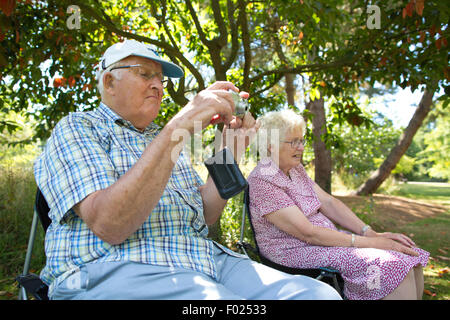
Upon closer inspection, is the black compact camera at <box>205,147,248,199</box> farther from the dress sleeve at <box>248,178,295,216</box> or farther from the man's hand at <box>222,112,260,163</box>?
the dress sleeve at <box>248,178,295,216</box>

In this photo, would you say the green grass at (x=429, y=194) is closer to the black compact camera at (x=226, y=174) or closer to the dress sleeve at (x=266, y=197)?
the dress sleeve at (x=266, y=197)

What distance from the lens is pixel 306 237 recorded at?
7.35 ft

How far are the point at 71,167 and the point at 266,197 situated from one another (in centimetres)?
130

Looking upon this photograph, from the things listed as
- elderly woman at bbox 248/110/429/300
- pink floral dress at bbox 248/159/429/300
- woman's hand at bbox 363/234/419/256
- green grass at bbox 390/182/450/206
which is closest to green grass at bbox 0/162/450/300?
woman's hand at bbox 363/234/419/256

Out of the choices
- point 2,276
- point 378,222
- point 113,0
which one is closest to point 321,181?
point 378,222

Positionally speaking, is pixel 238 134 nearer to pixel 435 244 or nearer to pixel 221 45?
pixel 221 45

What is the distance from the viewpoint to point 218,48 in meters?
3.52

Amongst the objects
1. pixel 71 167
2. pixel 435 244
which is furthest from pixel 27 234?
pixel 435 244

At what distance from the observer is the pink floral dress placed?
2.03 meters

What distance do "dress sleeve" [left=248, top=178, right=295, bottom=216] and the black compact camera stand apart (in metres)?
0.67

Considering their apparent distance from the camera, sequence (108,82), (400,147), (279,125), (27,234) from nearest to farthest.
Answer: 1. (108,82)
2. (279,125)
3. (27,234)
4. (400,147)

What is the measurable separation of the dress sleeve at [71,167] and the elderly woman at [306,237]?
1184 millimetres

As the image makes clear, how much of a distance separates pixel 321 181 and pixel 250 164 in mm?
1352

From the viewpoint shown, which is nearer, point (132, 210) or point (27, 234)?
point (132, 210)
